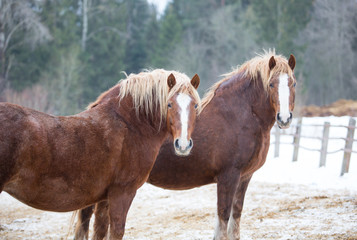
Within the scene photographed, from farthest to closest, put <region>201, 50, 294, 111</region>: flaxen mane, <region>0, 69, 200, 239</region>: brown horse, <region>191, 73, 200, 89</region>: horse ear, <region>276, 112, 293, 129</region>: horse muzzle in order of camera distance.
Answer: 1. <region>201, 50, 294, 111</region>: flaxen mane
2. <region>276, 112, 293, 129</region>: horse muzzle
3. <region>191, 73, 200, 89</region>: horse ear
4. <region>0, 69, 200, 239</region>: brown horse

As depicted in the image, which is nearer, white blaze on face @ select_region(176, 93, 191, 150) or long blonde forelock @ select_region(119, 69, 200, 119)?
white blaze on face @ select_region(176, 93, 191, 150)

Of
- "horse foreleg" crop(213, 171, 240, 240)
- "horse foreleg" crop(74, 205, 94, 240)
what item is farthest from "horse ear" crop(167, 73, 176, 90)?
"horse foreleg" crop(74, 205, 94, 240)

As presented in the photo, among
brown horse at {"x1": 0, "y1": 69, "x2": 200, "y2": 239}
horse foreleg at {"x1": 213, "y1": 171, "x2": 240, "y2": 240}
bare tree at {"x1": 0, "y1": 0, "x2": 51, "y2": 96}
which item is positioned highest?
bare tree at {"x1": 0, "y1": 0, "x2": 51, "y2": 96}

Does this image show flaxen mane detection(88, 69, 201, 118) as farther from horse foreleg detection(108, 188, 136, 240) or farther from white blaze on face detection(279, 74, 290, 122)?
white blaze on face detection(279, 74, 290, 122)

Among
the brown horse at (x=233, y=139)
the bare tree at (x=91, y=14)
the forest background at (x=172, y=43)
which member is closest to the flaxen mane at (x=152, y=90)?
the brown horse at (x=233, y=139)

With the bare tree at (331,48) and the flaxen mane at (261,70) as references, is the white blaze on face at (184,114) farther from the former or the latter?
the bare tree at (331,48)

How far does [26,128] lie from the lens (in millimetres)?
2912

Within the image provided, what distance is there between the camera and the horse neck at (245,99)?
4.43 meters

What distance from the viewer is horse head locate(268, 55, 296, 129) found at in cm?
404

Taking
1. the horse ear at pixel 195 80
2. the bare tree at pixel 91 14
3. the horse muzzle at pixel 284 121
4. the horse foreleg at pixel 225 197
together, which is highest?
the bare tree at pixel 91 14

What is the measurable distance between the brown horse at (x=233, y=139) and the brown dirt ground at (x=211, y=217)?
1.04m

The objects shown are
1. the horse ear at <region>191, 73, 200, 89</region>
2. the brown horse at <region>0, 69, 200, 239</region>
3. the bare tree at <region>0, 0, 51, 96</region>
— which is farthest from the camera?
the bare tree at <region>0, 0, 51, 96</region>

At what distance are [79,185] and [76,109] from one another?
2202 centimetres

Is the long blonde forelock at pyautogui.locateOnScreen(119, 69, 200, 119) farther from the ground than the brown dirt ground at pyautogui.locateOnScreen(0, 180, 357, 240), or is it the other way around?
the long blonde forelock at pyautogui.locateOnScreen(119, 69, 200, 119)
